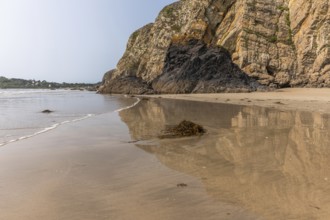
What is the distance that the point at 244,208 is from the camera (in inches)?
184

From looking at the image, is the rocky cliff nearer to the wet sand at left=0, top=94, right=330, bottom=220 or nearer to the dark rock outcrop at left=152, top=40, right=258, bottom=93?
the dark rock outcrop at left=152, top=40, right=258, bottom=93

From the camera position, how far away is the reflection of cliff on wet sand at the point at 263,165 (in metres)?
4.84

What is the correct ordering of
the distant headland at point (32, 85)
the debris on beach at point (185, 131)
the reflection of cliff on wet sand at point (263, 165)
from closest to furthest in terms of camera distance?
the reflection of cliff on wet sand at point (263, 165) < the debris on beach at point (185, 131) < the distant headland at point (32, 85)

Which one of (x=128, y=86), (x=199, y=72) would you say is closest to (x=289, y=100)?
(x=199, y=72)

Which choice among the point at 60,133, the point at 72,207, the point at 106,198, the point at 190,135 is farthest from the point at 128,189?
the point at 60,133

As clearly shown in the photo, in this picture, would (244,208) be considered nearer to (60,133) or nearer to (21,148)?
(21,148)

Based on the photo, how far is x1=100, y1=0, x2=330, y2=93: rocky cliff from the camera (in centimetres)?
4397

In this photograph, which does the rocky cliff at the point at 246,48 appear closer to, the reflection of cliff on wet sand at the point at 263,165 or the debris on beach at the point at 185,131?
the debris on beach at the point at 185,131

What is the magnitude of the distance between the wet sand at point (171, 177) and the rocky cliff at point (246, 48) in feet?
112

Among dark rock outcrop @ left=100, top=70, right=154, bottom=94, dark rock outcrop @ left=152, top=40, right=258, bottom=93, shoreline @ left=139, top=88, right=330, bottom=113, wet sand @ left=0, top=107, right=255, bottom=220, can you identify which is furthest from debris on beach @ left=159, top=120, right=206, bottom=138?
dark rock outcrop @ left=100, top=70, right=154, bottom=94

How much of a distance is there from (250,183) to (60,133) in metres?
9.51

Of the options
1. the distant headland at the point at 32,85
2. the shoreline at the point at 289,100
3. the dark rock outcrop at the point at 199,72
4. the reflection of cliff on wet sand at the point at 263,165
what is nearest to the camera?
the reflection of cliff on wet sand at the point at 263,165

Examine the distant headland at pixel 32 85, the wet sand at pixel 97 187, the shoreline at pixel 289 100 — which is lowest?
the distant headland at pixel 32 85

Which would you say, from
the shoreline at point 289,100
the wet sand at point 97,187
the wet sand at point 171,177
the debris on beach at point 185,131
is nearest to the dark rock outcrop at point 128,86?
the shoreline at point 289,100
